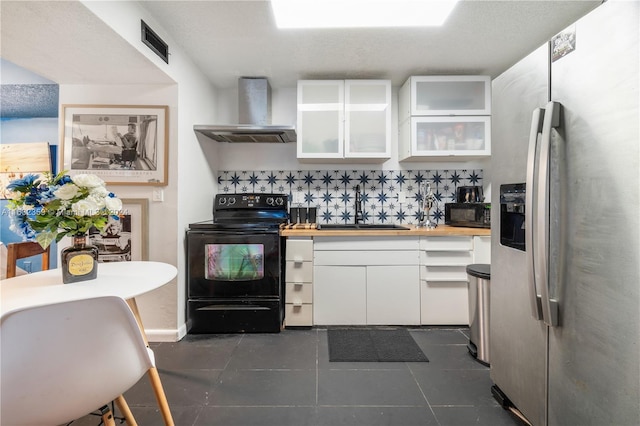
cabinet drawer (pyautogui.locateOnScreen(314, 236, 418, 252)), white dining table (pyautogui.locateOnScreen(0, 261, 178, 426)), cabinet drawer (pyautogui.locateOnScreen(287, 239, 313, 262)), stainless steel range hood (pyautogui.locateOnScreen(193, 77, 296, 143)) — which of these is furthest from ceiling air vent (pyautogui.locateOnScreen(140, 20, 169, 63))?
cabinet drawer (pyautogui.locateOnScreen(314, 236, 418, 252))

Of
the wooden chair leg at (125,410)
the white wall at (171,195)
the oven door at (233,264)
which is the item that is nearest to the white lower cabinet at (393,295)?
the oven door at (233,264)

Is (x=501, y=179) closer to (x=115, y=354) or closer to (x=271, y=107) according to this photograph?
(x=115, y=354)

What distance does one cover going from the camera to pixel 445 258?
246cm

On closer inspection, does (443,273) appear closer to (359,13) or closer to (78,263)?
(359,13)

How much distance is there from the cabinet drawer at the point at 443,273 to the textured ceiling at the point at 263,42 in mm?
1814

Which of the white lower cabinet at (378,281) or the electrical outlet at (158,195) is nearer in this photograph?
the electrical outlet at (158,195)

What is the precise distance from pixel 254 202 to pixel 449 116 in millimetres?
2057

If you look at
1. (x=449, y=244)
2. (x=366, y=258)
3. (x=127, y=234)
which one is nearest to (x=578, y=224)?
(x=449, y=244)

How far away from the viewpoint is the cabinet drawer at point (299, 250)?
8.05 ft

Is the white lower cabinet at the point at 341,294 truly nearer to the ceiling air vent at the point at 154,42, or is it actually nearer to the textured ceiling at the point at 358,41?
the textured ceiling at the point at 358,41

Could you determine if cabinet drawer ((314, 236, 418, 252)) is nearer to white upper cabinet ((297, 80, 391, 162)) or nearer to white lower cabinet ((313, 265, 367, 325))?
white lower cabinet ((313, 265, 367, 325))

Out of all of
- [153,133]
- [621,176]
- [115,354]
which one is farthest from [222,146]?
[621,176]

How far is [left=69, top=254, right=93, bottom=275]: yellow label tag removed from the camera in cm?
121

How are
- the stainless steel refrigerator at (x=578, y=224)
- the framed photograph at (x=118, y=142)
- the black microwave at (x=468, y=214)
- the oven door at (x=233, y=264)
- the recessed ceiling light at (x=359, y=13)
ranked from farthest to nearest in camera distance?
the black microwave at (x=468, y=214), the oven door at (x=233, y=264), the framed photograph at (x=118, y=142), the recessed ceiling light at (x=359, y=13), the stainless steel refrigerator at (x=578, y=224)
